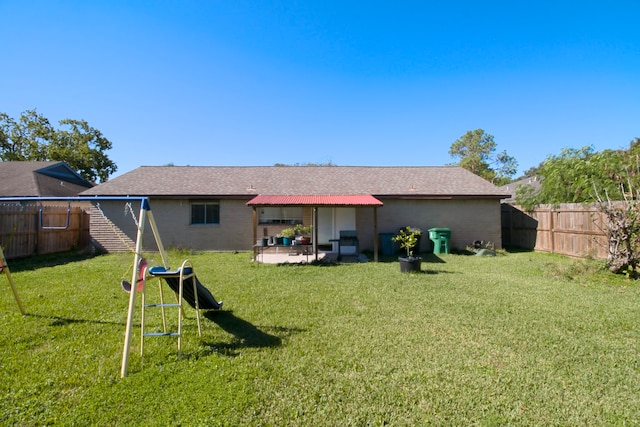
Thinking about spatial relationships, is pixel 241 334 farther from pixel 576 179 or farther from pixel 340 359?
pixel 576 179

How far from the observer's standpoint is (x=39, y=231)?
12.4 m

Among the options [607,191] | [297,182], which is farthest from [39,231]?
[607,191]

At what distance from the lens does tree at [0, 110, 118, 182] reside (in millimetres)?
31406

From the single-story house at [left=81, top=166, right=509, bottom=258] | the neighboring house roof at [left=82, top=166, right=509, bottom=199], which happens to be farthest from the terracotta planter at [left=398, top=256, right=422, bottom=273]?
the neighboring house roof at [left=82, top=166, right=509, bottom=199]

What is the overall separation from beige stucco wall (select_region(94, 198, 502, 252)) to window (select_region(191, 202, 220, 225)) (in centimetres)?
24

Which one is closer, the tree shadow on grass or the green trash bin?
the tree shadow on grass

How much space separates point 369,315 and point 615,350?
3210 millimetres

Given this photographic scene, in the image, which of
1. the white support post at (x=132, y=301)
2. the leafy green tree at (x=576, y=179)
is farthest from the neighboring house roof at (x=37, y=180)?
the leafy green tree at (x=576, y=179)

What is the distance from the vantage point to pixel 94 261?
11.4m

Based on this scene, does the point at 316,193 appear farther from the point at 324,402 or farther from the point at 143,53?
the point at 324,402

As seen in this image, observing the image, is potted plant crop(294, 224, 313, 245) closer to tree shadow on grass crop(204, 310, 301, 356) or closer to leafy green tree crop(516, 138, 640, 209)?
tree shadow on grass crop(204, 310, 301, 356)

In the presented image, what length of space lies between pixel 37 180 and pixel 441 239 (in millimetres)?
23658

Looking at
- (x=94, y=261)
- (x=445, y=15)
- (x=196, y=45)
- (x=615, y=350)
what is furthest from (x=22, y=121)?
(x=615, y=350)

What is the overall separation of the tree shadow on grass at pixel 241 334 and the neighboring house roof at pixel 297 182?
940cm
